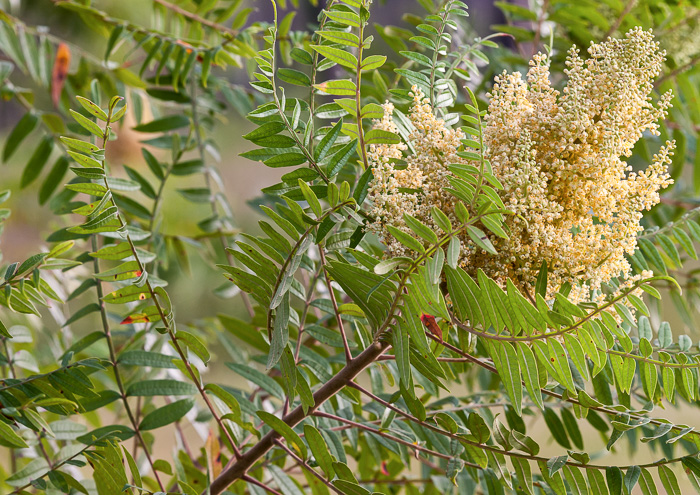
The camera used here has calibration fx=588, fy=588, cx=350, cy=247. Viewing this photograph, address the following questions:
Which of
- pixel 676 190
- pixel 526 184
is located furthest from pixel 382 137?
pixel 676 190

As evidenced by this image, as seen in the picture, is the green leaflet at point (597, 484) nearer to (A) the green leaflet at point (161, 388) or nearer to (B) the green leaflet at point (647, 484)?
(B) the green leaflet at point (647, 484)

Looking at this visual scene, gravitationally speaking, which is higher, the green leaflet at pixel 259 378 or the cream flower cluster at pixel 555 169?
the cream flower cluster at pixel 555 169

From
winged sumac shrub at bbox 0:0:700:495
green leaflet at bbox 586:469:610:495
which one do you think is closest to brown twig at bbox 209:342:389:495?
winged sumac shrub at bbox 0:0:700:495

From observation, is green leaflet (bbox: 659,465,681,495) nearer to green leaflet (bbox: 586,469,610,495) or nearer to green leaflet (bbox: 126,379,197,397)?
green leaflet (bbox: 586,469,610,495)

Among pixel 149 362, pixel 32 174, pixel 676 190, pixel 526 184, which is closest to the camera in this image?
pixel 526 184

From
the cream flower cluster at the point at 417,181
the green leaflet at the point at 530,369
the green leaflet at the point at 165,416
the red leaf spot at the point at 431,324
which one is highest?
the cream flower cluster at the point at 417,181

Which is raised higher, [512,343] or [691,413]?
[512,343]

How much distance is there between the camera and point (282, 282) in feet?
0.79

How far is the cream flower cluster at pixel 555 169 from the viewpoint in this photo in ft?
0.78

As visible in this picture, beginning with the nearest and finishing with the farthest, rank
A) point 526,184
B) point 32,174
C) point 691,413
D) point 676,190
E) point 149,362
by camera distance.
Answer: point 526,184 < point 149,362 < point 32,174 < point 676,190 < point 691,413

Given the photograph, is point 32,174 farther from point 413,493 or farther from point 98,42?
point 98,42

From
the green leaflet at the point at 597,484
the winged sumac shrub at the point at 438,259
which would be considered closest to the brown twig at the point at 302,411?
the winged sumac shrub at the point at 438,259

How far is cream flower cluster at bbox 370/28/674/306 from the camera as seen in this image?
237mm

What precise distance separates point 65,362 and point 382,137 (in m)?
0.20
